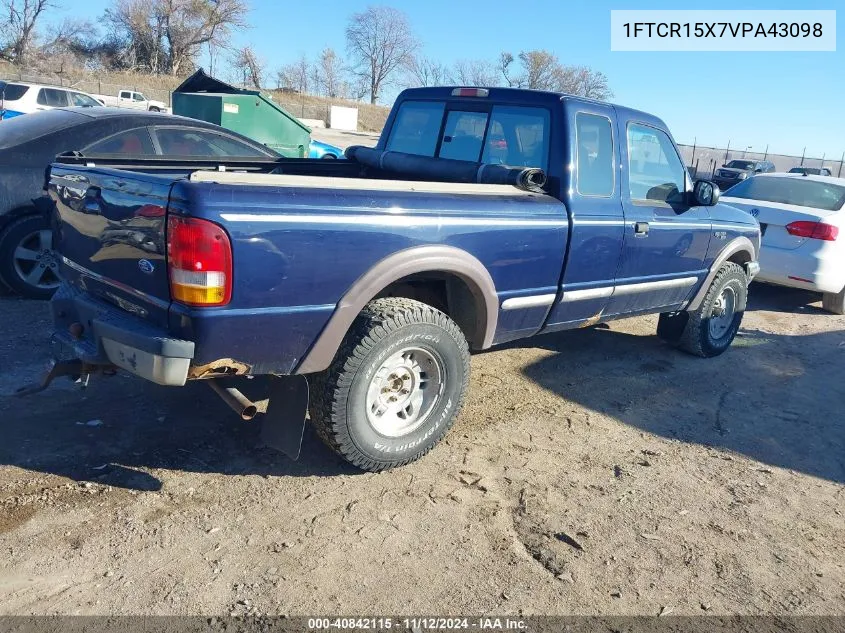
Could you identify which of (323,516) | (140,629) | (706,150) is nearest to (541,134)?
(323,516)

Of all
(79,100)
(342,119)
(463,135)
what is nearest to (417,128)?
(463,135)

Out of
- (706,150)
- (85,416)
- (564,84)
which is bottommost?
(85,416)

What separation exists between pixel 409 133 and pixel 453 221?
1.93m

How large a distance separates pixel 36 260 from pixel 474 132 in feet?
12.8

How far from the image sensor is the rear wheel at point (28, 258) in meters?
5.68

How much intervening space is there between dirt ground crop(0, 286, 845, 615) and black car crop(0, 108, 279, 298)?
943 mm

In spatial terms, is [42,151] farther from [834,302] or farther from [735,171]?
[735,171]

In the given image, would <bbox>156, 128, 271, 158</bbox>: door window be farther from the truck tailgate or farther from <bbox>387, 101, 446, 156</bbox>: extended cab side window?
the truck tailgate

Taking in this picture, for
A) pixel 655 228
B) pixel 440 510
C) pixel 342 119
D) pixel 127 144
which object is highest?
pixel 342 119

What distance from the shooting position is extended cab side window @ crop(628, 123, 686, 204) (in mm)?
4832

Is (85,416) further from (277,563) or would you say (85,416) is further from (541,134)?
(541,134)

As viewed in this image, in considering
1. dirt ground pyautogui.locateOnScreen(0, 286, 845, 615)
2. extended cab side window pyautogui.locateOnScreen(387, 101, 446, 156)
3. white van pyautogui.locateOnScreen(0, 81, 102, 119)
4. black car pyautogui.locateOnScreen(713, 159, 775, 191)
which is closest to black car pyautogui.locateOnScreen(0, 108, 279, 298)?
dirt ground pyautogui.locateOnScreen(0, 286, 845, 615)

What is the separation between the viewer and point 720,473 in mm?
4020

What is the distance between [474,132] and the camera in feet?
15.6
